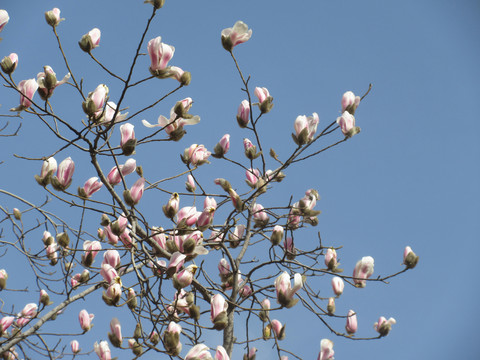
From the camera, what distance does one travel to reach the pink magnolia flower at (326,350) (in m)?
2.24

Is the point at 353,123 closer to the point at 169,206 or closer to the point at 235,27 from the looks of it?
the point at 235,27

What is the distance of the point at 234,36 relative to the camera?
218 cm

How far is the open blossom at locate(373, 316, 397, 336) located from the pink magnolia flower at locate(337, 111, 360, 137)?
0.99 metres

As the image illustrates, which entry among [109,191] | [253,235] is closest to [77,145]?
[109,191]

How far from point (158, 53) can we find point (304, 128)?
761mm

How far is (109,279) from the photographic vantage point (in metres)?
1.83

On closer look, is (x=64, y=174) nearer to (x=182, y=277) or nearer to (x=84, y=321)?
(x=182, y=277)

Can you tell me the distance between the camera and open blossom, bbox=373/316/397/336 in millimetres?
2418

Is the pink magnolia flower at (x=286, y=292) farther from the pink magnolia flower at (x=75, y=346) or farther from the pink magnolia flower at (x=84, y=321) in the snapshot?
the pink magnolia flower at (x=75, y=346)

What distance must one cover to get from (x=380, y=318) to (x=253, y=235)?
0.79m

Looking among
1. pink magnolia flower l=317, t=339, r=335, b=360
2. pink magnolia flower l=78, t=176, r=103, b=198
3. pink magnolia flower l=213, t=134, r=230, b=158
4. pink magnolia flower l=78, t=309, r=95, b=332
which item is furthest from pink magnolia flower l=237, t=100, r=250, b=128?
pink magnolia flower l=78, t=309, r=95, b=332

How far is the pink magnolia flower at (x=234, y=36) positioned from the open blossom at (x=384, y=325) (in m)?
1.58

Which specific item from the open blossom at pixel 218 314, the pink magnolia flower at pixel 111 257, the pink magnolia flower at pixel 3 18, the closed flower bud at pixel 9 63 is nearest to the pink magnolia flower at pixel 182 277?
the open blossom at pixel 218 314

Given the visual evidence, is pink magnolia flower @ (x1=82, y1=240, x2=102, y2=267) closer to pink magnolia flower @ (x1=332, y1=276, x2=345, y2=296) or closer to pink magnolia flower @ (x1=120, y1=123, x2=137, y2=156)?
pink magnolia flower @ (x1=120, y1=123, x2=137, y2=156)
